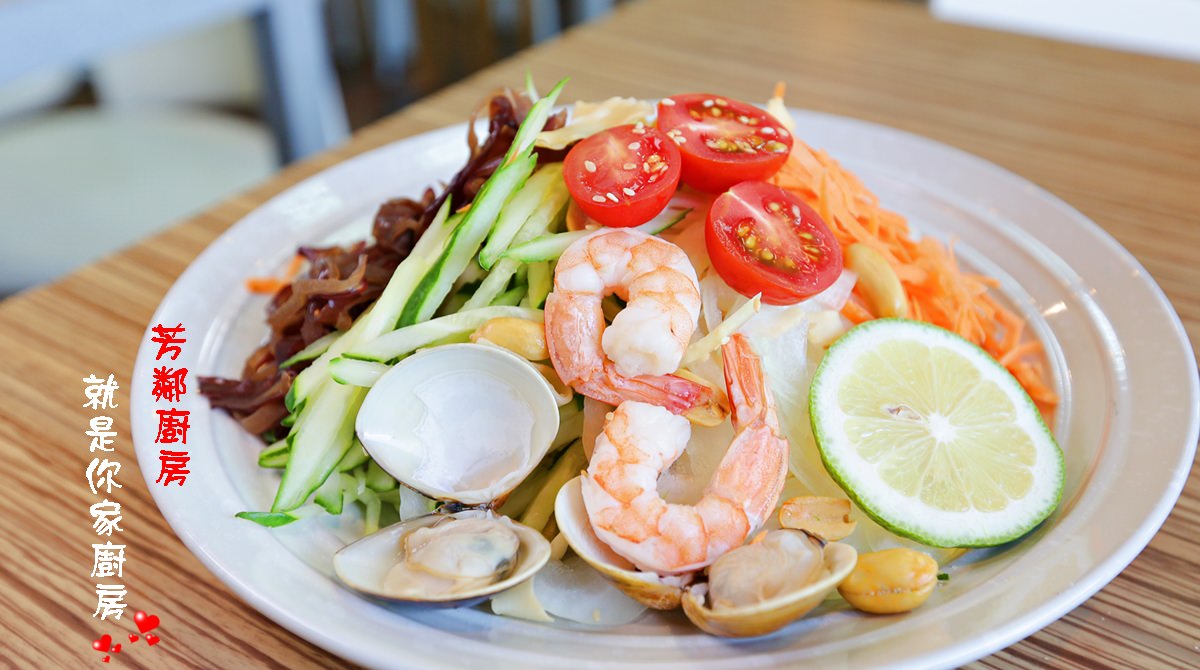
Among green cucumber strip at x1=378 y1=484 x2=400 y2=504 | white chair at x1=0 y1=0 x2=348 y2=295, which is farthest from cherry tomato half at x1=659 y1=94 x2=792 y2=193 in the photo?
white chair at x1=0 y1=0 x2=348 y2=295

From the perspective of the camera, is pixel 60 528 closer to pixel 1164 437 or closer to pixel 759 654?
pixel 759 654

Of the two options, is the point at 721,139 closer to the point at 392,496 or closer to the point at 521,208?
the point at 521,208

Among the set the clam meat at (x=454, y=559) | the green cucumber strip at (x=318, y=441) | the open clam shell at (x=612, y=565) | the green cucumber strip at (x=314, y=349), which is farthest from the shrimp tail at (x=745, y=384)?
the green cucumber strip at (x=314, y=349)

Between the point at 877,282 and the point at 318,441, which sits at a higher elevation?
the point at 877,282

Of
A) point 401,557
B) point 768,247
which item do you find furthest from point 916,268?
point 401,557

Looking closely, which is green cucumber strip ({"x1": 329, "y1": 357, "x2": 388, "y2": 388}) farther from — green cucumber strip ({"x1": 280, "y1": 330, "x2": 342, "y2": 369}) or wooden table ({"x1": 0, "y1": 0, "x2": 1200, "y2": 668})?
wooden table ({"x1": 0, "y1": 0, "x2": 1200, "y2": 668})

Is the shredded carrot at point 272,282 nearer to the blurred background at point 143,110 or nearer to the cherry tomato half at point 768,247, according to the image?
the cherry tomato half at point 768,247

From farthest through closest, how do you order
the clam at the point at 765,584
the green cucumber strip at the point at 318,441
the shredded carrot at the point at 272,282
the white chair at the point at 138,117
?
the white chair at the point at 138,117
the shredded carrot at the point at 272,282
the green cucumber strip at the point at 318,441
the clam at the point at 765,584
